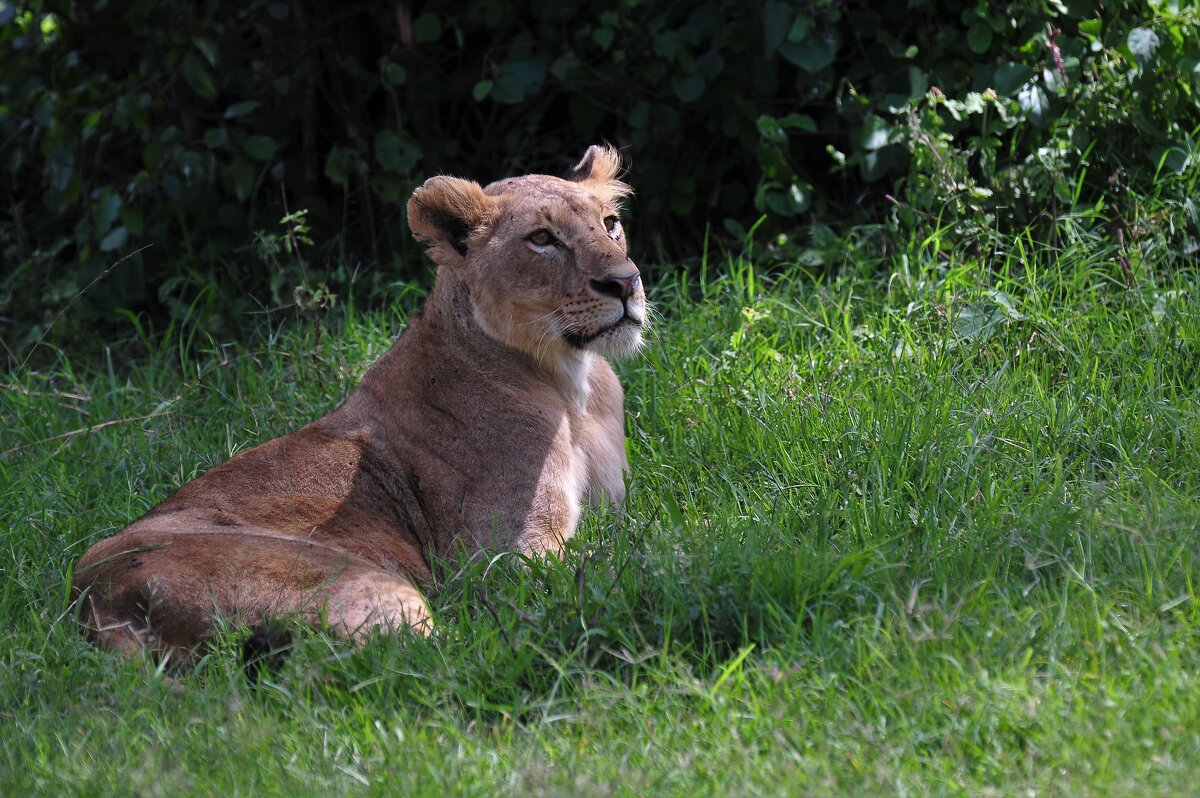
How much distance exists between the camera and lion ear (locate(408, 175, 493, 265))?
4.39 metres

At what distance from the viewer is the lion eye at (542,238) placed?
4336 mm

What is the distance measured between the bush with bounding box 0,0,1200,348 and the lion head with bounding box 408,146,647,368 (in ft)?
5.13

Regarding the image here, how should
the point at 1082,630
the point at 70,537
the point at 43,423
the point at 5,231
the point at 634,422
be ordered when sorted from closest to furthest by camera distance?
1. the point at 1082,630
2. the point at 70,537
3. the point at 634,422
4. the point at 43,423
5. the point at 5,231

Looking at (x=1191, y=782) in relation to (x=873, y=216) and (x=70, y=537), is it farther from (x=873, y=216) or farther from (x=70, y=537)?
(x=873, y=216)

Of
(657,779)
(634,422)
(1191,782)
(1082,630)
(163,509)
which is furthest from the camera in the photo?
(634,422)

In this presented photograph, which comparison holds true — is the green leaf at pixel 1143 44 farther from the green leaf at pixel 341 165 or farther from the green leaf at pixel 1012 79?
the green leaf at pixel 341 165

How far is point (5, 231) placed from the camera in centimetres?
799

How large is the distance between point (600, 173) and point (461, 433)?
1.09 meters

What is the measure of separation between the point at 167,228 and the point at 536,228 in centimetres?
350

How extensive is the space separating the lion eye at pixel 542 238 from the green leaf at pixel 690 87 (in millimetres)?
2035

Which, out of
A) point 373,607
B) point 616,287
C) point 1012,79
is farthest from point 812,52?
point 373,607

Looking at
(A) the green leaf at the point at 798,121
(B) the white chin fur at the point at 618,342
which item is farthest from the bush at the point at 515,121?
(B) the white chin fur at the point at 618,342

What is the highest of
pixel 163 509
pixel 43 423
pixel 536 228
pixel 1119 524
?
pixel 536 228

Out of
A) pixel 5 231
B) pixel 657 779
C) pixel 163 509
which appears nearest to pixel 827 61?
pixel 163 509
